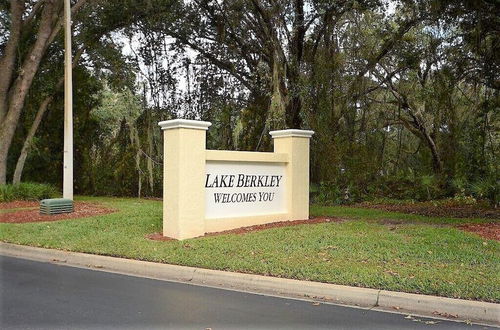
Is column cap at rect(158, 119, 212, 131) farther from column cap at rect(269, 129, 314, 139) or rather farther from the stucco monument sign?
column cap at rect(269, 129, 314, 139)

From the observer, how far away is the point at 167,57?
70.3 ft

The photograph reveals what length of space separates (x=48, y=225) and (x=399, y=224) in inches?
314

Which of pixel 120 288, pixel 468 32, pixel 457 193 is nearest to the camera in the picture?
pixel 120 288

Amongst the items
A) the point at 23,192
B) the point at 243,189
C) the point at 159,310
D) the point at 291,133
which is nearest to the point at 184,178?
the point at 243,189

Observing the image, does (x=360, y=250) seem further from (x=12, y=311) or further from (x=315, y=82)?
(x=315, y=82)

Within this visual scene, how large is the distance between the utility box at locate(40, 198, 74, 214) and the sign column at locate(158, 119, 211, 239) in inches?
187

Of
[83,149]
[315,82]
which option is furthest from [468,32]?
[83,149]

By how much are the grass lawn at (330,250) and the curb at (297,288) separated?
22 cm

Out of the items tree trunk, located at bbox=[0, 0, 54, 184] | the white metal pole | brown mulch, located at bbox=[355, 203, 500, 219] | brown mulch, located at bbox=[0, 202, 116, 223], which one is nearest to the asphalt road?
brown mulch, located at bbox=[0, 202, 116, 223]

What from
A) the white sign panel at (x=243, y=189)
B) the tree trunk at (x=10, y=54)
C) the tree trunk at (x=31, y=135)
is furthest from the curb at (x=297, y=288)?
the tree trunk at (x=10, y=54)

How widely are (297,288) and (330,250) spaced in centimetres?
182

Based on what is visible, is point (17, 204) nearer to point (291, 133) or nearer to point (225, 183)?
point (225, 183)

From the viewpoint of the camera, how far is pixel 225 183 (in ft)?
35.1

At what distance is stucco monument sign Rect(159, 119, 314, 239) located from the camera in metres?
9.66
